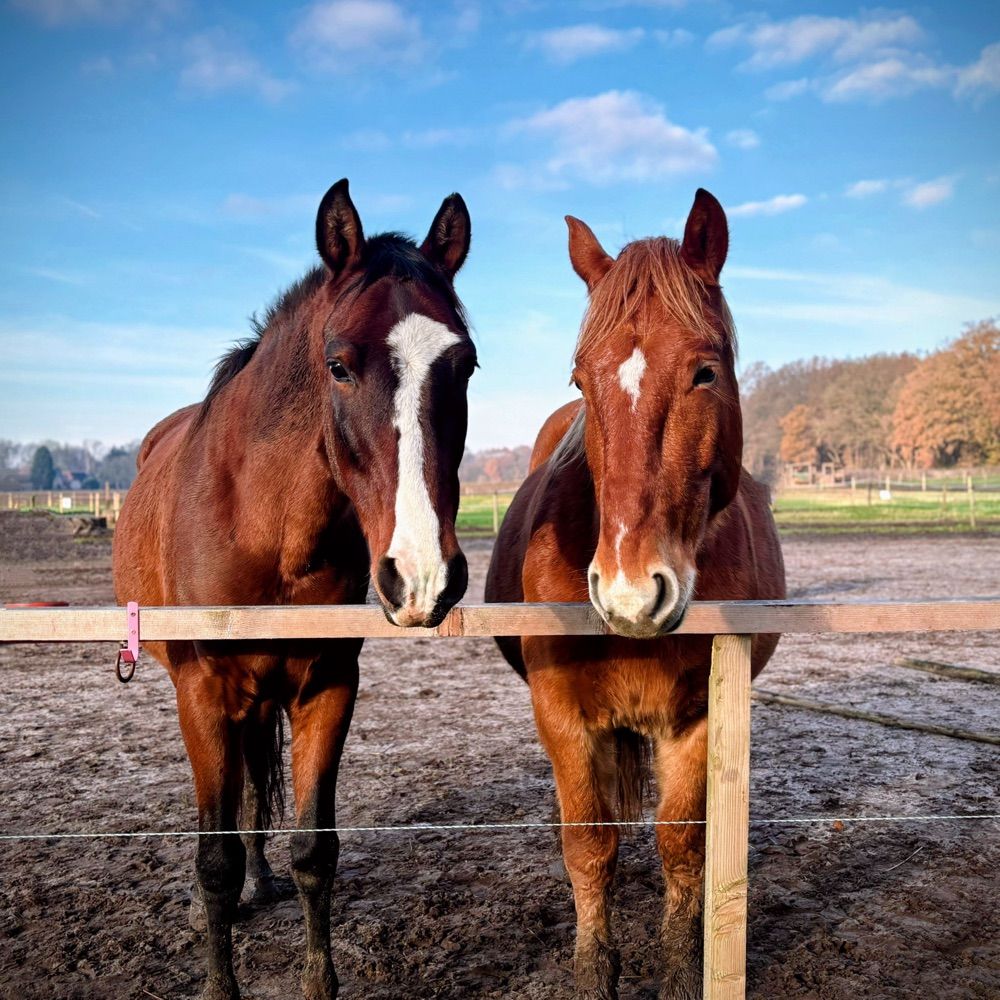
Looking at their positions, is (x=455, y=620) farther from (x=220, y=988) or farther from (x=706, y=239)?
(x=220, y=988)

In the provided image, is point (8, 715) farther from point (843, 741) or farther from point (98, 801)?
point (843, 741)

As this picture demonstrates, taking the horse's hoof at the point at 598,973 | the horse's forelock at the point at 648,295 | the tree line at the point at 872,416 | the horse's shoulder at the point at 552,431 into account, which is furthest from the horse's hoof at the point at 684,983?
the tree line at the point at 872,416

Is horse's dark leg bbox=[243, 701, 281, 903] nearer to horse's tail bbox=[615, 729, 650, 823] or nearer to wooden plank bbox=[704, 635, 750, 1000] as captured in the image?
horse's tail bbox=[615, 729, 650, 823]

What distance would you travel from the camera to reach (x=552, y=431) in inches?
184

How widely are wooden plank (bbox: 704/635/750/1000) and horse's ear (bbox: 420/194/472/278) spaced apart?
153cm

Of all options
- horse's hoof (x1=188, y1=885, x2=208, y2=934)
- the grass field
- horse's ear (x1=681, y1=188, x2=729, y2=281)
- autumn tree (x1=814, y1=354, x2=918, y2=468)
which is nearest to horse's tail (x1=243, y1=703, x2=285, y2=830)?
horse's hoof (x1=188, y1=885, x2=208, y2=934)

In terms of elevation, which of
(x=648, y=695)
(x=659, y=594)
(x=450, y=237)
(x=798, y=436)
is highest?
(x=798, y=436)

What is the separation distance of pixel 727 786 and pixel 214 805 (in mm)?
1628

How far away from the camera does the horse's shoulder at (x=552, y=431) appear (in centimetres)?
452

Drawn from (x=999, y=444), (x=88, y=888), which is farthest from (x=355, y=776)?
(x=999, y=444)

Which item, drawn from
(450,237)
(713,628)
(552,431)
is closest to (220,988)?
(713,628)

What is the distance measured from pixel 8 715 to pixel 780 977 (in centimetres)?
612

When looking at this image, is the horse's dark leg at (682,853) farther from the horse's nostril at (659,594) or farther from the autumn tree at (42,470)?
the autumn tree at (42,470)

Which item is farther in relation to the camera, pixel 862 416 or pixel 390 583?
pixel 862 416
